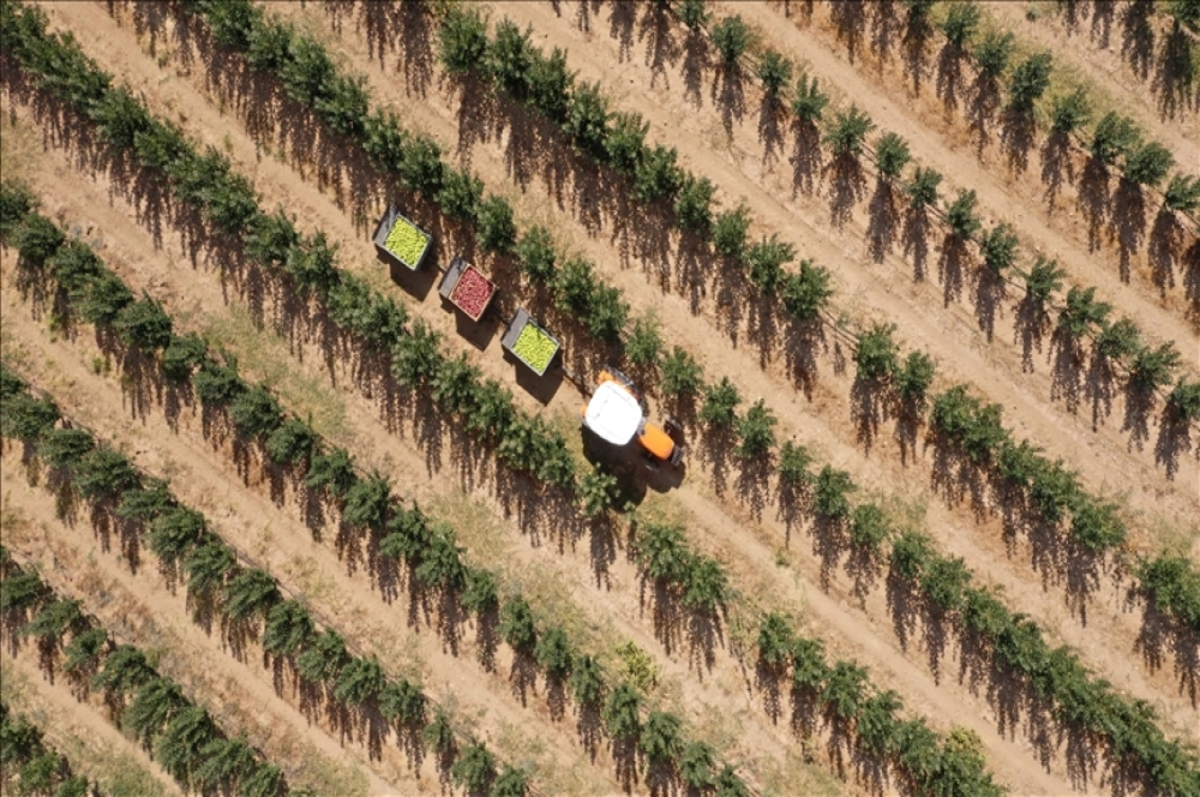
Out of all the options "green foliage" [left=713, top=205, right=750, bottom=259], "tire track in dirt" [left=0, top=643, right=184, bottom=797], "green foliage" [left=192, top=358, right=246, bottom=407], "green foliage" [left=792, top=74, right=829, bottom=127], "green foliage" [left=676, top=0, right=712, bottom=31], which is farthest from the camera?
"tire track in dirt" [left=0, top=643, right=184, bottom=797]

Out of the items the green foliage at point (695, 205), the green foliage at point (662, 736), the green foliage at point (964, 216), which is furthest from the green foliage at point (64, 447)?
the green foliage at point (964, 216)

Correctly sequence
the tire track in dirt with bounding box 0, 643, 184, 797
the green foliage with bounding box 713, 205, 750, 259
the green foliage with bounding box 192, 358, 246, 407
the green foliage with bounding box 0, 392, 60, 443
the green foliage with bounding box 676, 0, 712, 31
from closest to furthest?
the green foliage with bounding box 713, 205, 750, 259 < the green foliage with bounding box 676, 0, 712, 31 < the green foliage with bounding box 192, 358, 246, 407 < the green foliage with bounding box 0, 392, 60, 443 < the tire track in dirt with bounding box 0, 643, 184, 797

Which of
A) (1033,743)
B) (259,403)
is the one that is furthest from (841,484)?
(259,403)

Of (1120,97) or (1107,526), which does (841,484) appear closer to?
(1107,526)

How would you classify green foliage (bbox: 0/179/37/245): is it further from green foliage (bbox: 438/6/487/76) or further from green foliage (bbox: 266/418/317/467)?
green foliage (bbox: 438/6/487/76)

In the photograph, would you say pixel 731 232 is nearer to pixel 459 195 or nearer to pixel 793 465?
pixel 793 465

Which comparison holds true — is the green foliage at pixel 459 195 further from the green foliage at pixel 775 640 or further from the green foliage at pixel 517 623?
the green foliage at pixel 775 640

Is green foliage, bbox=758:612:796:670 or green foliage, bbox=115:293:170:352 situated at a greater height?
green foliage, bbox=758:612:796:670

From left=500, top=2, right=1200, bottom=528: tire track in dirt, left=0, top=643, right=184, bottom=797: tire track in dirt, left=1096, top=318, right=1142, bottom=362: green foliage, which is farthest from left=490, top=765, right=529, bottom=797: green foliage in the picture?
left=1096, top=318, right=1142, bottom=362: green foliage
